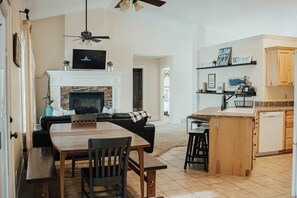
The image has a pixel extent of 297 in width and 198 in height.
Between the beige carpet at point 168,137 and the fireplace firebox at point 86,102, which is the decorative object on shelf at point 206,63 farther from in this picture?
the fireplace firebox at point 86,102

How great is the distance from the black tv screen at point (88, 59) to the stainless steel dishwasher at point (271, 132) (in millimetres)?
5140

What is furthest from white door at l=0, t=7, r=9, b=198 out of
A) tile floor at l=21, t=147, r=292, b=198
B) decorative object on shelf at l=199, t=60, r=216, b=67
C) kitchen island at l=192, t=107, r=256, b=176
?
decorative object on shelf at l=199, t=60, r=216, b=67

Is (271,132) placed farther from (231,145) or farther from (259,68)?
(231,145)

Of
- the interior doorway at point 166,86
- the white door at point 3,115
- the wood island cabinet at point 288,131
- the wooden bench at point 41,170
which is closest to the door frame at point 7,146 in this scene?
the white door at point 3,115

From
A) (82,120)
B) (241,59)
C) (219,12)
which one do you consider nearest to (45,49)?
(82,120)

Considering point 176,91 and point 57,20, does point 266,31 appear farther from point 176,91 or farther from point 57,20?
point 57,20

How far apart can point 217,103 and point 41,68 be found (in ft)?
17.0

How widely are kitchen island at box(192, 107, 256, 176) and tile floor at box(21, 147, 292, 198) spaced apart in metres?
0.15

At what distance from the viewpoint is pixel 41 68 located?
8820mm

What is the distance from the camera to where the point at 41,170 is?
3346 millimetres

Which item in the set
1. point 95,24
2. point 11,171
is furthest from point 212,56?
point 11,171

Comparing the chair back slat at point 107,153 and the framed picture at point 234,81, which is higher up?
the framed picture at point 234,81

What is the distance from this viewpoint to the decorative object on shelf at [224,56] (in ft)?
23.7

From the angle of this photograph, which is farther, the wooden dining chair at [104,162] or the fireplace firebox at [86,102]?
the fireplace firebox at [86,102]
